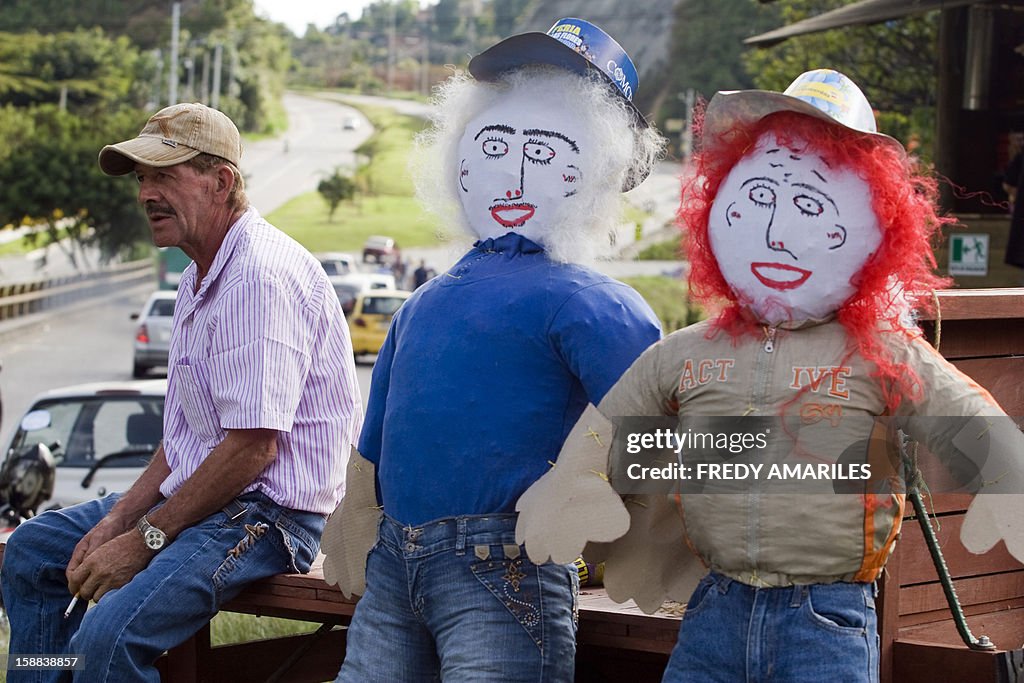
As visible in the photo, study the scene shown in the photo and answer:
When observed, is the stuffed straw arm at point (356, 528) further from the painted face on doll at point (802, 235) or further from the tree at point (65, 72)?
the tree at point (65, 72)

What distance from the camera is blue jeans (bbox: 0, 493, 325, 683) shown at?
335cm

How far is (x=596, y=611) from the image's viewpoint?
3.24 m

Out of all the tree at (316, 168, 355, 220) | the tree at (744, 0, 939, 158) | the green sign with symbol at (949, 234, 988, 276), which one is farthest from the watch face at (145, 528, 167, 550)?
the tree at (316, 168, 355, 220)

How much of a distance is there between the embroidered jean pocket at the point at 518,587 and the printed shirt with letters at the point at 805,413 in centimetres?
40

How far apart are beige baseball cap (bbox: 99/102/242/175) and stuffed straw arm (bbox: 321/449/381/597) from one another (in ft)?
3.17

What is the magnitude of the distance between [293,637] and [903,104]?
13213 mm

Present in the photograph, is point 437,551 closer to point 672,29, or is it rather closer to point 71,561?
point 71,561

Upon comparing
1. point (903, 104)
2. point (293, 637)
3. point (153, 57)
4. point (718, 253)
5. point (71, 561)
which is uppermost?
point (153, 57)

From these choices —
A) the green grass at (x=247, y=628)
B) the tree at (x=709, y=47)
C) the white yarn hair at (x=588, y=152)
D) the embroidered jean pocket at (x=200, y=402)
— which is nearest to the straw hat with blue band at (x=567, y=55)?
the white yarn hair at (x=588, y=152)

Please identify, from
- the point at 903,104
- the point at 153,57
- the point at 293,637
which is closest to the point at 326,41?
the point at 153,57

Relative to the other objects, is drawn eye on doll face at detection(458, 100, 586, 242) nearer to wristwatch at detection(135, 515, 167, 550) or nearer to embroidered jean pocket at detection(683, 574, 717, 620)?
embroidered jean pocket at detection(683, 574, 717, 620)

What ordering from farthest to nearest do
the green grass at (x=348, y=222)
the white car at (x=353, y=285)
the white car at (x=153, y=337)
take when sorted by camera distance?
the green grass at (x=348, y=222) → the white car at (x=353, y=285) → the white car at (x=153, y=337)

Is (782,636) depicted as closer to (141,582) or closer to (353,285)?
(141,582)

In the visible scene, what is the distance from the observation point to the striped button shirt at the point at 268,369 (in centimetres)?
352
